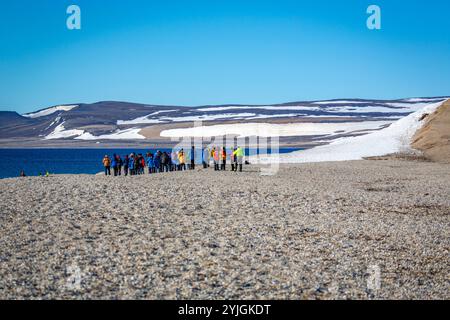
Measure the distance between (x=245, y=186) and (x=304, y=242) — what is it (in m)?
9.48

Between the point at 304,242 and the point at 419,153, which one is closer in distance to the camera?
the point at 304,242

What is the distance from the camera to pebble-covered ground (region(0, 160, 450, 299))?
962cm

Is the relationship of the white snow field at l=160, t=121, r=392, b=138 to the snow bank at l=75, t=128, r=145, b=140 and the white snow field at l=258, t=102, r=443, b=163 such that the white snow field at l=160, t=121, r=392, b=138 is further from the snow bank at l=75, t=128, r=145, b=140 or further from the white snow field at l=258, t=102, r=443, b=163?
the white snow field at l=258, t=102, r=443, b=163

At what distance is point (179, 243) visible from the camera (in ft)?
40.9

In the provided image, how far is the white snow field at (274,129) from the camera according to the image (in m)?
167

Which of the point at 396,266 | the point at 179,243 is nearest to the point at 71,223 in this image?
the point at 179,243

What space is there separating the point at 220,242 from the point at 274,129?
168m

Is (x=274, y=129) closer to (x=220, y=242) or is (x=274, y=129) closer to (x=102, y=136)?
(x=102, y=136)

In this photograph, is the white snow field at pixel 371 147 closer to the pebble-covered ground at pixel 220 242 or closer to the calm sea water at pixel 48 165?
the pebble-covered ground at pixel 220 242

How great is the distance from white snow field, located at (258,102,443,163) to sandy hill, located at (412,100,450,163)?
35.7 inches

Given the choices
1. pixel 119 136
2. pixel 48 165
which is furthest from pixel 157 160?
pixel 119 136

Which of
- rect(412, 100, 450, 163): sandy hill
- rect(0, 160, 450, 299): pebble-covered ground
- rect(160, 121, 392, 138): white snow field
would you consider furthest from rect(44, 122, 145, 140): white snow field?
rect(0, 160, 450, 299): pebble-covered ground

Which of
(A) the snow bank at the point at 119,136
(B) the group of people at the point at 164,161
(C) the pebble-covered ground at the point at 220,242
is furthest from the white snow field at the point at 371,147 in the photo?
(A) the snow bank at the point at 119,136
